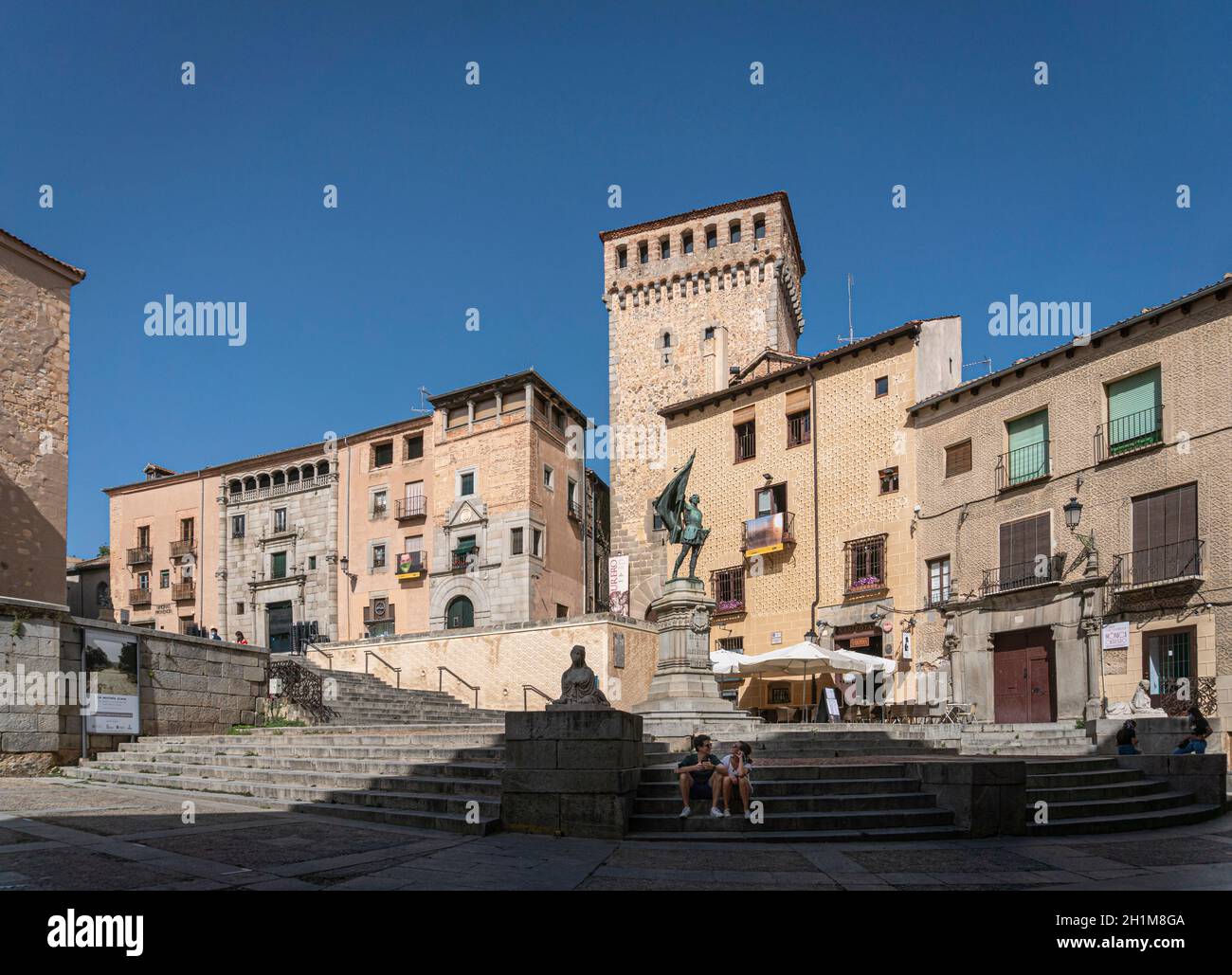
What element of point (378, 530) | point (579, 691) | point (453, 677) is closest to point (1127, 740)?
point (579, 691)

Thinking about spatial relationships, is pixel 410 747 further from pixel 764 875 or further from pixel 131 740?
pixel 764 875

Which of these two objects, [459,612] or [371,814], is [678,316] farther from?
[371,814]

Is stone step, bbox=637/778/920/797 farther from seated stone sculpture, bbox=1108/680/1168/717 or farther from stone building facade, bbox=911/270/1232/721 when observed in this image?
stone building facade, bbox=911/270/1232/721

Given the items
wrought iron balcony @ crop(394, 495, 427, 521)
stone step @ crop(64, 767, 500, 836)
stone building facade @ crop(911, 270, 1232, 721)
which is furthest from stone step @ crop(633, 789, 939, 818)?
wrought iron balcony @ crop(394, 495, 427, 521)

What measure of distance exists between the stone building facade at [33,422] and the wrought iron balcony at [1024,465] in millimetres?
23870

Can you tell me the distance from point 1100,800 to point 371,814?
9278 millimetres

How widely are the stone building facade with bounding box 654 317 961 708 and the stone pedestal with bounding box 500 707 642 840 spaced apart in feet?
63.4

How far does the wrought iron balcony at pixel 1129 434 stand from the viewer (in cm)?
2300

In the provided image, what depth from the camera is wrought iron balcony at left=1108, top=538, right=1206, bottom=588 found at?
70.0ft

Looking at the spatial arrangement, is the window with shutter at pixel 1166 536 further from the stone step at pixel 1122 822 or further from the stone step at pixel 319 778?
the stone step at pixel 319 778

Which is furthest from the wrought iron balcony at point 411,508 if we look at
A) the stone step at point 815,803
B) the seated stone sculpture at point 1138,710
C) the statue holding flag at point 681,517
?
the stone step at point 815,803

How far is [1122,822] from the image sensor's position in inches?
472

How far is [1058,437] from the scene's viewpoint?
2530 centimetres

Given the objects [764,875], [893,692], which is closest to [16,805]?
[764,875]
